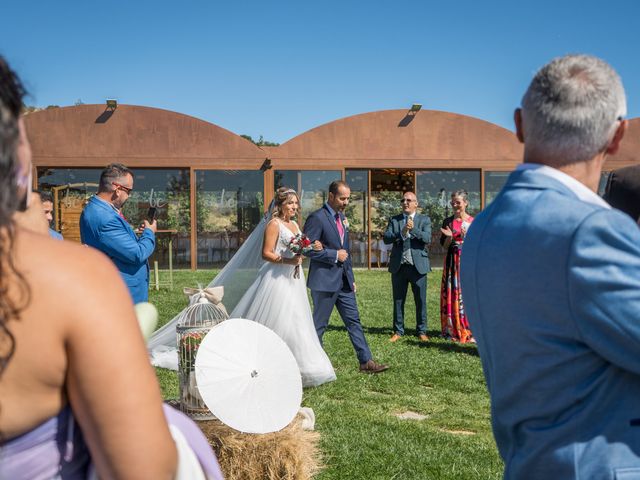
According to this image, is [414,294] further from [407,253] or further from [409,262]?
[407,253]

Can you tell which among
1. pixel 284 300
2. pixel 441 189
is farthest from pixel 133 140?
pixel 284 300

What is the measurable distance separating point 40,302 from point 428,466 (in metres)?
4.08

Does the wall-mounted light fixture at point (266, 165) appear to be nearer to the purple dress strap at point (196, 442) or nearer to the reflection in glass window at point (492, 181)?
the reflection in glass window at point (492, 181)

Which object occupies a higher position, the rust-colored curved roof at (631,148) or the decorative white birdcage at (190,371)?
the rust-colored curved roof at (631,148)

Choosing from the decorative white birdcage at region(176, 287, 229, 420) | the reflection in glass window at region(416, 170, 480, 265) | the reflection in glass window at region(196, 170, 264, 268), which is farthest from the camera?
the reflection in glass window at region(416, 170, 480, 265)

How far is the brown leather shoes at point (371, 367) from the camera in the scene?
7.52 m

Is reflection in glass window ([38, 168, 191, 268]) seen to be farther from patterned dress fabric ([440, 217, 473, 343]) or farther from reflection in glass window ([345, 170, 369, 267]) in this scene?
patterned dress fabric ([440, 217, 473, 343])

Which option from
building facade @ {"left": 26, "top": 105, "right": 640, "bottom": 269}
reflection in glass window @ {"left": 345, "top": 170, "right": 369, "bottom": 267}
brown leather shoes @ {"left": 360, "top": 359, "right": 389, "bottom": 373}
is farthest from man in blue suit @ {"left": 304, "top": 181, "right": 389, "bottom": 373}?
reflection in glass window @ {"left": 345, "top": 170, "right": 369, "bottom": 267}

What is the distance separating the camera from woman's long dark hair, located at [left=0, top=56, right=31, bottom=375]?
1.04 m

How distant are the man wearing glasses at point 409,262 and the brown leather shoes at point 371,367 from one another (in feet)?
7.02

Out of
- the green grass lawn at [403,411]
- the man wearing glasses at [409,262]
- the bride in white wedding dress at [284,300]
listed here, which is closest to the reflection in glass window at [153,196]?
the man wearing glasses at [409,262]

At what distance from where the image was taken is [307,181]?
68.5 feet

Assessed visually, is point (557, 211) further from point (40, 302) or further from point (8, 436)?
point (8, 436)

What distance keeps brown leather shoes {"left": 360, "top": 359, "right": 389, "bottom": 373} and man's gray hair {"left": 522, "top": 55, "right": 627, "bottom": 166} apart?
610 centimetres
